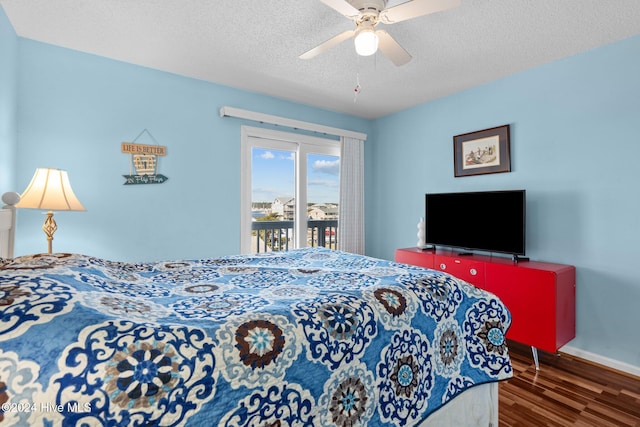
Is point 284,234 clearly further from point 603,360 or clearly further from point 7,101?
point 603,360

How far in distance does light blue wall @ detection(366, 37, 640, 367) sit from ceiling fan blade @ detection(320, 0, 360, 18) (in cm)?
205

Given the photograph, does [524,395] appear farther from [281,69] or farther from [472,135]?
[281,69]

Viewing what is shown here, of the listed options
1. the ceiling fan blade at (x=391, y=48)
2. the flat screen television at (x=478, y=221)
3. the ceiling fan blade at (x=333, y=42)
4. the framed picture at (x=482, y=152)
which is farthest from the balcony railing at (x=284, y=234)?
the ceiling fan blade at (x=391, y=48)

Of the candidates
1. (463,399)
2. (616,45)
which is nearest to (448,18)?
(616,45)

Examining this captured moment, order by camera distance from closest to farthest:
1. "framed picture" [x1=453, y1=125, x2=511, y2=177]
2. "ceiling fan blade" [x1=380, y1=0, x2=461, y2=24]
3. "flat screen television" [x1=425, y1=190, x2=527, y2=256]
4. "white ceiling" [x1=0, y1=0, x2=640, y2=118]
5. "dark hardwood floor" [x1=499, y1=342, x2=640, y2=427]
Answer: "ceiling fan blade" [x1=380, y1=0, x2=461, y2=24] < "dark hardwood floor" [x1=499, y1=342, x2=640, y2=427] < "white ceiling" [x1=0, y1=0, x2=640, y2=118] < "flat screen television" [x1=425, y1=190, x2=527, y2=256] < "framed picture" [x1=453, y1=125, x2=511, y2=177]

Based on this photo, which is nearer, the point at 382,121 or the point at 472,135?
the point at 472,135

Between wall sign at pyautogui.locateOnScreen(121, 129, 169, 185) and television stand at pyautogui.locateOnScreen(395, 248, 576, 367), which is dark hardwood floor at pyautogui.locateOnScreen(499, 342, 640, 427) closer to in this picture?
television stand at pyautogui.locateOnScreen(395, 248, 576, 367)

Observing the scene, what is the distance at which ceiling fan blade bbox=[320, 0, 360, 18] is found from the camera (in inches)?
65.2

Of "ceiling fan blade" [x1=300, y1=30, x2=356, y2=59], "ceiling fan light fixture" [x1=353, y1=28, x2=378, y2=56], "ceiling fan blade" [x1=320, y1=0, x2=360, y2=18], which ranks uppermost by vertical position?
"ceiling fan blade" [x1=320, y1=0, x2=360, y2=18]

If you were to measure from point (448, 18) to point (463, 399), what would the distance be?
7.49ft

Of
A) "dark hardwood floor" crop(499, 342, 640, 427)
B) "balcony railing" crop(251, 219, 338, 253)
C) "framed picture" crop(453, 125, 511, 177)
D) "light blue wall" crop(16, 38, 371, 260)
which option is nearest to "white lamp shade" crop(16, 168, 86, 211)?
"light blue wall" crop(16, 38, 371, 260)

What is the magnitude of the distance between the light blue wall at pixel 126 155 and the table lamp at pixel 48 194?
1.89 feet

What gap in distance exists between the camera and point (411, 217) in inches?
156

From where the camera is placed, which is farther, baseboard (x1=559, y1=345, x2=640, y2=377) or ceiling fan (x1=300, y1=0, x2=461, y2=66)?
baseboard (x1=559, y1=345, x2=640, y2=377)
